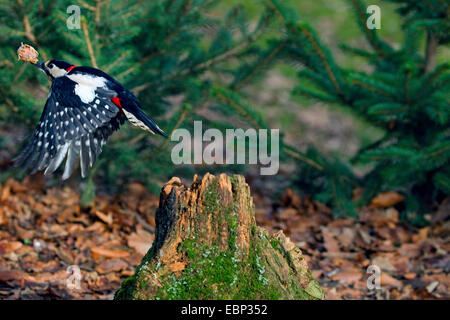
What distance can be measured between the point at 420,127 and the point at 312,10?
13.7 feet

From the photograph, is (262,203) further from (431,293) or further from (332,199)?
(431,293)

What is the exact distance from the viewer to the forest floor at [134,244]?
3340 millimetres

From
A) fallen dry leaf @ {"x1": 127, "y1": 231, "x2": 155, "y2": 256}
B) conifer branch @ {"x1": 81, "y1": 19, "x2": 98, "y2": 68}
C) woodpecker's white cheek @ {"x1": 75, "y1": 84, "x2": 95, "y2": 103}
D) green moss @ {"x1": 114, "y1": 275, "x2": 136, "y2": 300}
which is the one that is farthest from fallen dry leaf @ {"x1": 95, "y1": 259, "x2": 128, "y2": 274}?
conifer branch @ {"x1": 81, "y1": 19, "x2": 98, "y2": 68}

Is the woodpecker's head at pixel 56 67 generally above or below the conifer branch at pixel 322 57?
below

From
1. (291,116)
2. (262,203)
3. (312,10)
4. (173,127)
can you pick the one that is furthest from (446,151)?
(312,10)

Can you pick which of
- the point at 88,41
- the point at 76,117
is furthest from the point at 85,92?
the point at 88,41

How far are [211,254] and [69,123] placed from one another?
39.4 inches

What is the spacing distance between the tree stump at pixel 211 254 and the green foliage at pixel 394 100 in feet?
5.87

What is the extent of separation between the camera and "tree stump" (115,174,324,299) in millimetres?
2328

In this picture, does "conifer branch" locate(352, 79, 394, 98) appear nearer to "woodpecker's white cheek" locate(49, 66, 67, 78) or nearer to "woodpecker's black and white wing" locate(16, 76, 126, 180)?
"woodpecker's black and white wing" locate(16, 76, 126, 180)

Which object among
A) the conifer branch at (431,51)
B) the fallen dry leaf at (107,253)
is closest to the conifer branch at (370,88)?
the conifer branch at (431,51)

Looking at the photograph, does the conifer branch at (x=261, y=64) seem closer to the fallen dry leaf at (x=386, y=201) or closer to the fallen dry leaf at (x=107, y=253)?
the fallen dry leaf at (x=386, y=201)

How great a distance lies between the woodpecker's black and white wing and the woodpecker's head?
3.5 inches

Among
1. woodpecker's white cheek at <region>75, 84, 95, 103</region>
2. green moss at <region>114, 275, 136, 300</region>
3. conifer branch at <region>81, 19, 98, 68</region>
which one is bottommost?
green moss at <region>114, 275, 136, 300</region>
